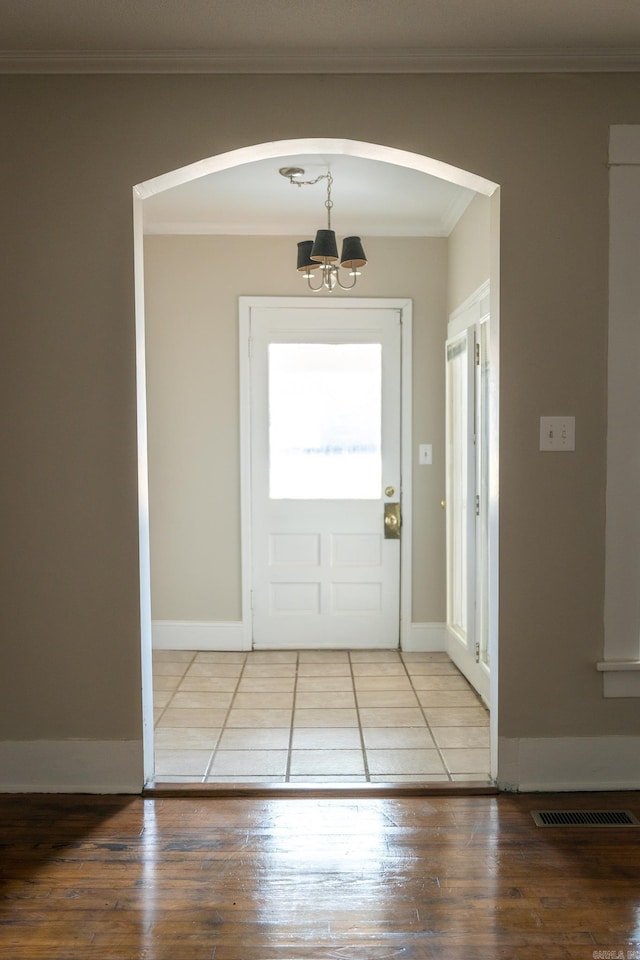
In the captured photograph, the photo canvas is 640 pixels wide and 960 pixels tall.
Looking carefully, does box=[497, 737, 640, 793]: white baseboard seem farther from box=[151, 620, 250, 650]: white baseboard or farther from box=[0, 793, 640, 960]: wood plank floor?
box=[151, 620, 250, 650]: white baseboard

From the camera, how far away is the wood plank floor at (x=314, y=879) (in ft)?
6.47

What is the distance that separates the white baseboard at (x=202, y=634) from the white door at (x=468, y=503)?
4.34 feet

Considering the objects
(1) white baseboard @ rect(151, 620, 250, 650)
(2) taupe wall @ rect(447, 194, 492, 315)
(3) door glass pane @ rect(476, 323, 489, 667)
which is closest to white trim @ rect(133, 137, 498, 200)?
(2) taupe wall @ rect(447, 194, 492, 315)

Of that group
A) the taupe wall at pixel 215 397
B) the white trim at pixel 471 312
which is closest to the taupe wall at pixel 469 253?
the white trim at pixel 471 312

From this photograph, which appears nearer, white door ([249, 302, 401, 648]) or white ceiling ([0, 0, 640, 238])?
white ceiling ([0, 0, 640, 238])

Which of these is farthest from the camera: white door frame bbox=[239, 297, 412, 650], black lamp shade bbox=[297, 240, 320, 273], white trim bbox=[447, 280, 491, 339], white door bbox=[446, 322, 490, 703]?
white door frame bbox=[239, 297, 412, 650]

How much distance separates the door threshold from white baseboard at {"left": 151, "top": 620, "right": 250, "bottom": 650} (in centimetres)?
197

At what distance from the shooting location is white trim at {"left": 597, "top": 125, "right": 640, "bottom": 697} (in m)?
2.71

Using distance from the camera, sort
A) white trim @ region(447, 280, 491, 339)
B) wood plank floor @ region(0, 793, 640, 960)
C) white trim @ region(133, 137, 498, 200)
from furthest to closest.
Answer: white trim @ region(447, 280, 491, 339)
white trim @ region(133, 137, 498, 200)
wood plank floor @ region(0, 793, 640, 960)

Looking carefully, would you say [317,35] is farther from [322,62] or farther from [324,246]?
[324,246]

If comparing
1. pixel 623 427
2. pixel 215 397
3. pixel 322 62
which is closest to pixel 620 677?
pixel 623 427

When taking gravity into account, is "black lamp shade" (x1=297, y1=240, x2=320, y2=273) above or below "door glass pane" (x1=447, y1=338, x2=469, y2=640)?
above

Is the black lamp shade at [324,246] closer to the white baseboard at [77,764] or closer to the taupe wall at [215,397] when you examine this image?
the taupe wall at [215,397]

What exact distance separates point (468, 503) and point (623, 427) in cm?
139
